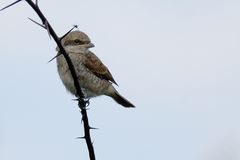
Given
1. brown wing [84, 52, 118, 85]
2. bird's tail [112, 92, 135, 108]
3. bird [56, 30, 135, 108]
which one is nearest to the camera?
bird [56, 30, 135, 108]

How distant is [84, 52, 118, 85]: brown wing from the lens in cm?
674

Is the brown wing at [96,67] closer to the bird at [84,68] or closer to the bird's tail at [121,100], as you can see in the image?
the bird at [84,68]

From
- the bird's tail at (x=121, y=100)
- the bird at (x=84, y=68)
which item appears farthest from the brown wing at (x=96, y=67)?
the bird's tail at (x=121, y=100)

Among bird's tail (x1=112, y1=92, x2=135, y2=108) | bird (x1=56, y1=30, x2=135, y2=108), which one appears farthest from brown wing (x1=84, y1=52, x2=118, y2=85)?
bird's tail (x1=112, y1=92, x2=135, y2=108)

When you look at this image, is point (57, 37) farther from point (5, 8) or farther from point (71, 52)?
point (71, 52)

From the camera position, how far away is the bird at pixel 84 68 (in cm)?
598

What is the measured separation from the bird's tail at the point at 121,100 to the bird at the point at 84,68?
12.8 inches

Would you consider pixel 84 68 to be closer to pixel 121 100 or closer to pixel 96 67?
pixel 96 67

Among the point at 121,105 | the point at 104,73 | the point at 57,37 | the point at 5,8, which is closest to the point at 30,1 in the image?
the point at 5,8

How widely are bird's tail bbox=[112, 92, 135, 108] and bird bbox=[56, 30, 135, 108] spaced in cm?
33

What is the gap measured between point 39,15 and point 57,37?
15cm

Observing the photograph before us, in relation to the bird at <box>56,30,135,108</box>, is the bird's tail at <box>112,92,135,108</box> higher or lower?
lower

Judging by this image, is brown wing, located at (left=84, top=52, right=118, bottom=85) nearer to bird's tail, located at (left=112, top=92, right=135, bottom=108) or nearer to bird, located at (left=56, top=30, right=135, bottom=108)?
bird, located at (left=56, top=30, right=135, bottom=108)

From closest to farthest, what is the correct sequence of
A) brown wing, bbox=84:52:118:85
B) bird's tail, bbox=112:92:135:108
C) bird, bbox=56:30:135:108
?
bird, bbox=56:30:135:108
brown wing, bbox=84:52:118:85
bird's tail, bbox=112:92:135:108
